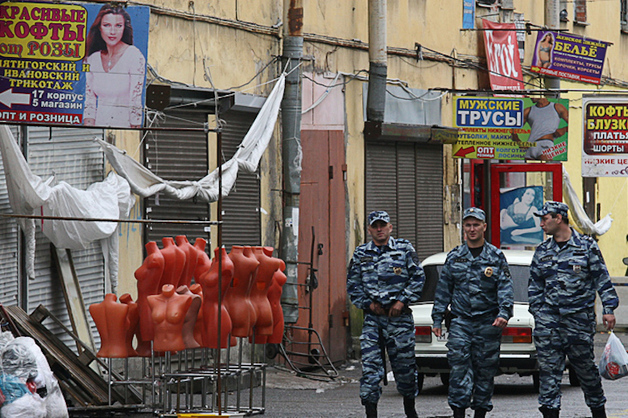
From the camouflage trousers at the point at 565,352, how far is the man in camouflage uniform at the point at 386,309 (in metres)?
1.13

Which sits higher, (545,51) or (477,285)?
(545,51)

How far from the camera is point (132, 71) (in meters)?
10.5

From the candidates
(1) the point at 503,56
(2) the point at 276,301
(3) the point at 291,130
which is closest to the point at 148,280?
(2) the point at 276,301

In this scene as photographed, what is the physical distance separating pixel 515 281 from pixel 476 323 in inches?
125

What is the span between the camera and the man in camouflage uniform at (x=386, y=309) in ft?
36.7

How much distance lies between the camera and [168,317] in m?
10.5

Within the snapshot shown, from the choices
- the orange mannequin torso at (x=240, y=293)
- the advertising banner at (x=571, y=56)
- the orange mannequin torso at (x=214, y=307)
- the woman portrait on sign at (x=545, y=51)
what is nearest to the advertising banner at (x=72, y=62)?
the orange mannequin torso at (x=214, y=307)

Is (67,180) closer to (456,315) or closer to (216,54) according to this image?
(216,54)

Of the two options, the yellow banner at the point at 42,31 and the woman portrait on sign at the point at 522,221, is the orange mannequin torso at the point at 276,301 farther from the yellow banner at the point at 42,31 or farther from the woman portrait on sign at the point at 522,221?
the woman portrait on sign at the point at 522,221

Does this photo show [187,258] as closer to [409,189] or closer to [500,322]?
→ [500,322]

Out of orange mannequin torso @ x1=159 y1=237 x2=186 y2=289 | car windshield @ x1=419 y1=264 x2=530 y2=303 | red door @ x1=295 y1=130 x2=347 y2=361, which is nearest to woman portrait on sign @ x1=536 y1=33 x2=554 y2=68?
red door @ x1=295 y1=130 x2=347 y2=361

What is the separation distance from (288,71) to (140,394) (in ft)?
18.6

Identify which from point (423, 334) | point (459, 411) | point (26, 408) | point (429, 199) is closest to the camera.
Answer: point (26, 408)

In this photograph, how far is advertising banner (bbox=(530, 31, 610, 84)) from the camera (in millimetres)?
22938
